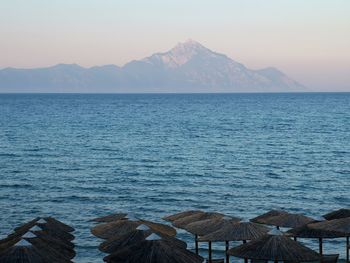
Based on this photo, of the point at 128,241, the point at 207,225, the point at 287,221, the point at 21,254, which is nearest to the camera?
the point at 21,254

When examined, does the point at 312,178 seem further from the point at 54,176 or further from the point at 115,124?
the point at 115,124

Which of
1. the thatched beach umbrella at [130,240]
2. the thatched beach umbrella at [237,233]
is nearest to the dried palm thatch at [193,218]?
the thatched beach umbrella at [237,233]

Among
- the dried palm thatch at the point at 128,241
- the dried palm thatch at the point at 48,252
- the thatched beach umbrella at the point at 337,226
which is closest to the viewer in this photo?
the dried palm thatch at the point at 48,252

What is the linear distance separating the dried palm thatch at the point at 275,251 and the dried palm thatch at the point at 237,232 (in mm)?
1988

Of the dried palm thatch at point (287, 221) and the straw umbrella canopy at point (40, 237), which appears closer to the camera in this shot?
the straw umbrella canopy at point (40, 237)

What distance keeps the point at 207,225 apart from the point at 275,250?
16.1 ft

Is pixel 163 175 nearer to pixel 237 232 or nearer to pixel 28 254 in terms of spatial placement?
pixel 237 232

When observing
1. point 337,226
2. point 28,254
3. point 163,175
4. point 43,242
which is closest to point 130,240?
point 43,242

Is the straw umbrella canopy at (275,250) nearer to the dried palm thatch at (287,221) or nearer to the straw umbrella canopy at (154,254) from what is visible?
the straw umbrella canopy at (154,254)

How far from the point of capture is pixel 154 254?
714 inches

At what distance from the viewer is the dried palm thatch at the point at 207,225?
22.7 m

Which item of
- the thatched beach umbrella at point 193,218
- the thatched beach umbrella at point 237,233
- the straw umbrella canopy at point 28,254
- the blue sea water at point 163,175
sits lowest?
the blue sea water at point 163,175

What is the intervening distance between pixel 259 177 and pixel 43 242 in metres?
31.7

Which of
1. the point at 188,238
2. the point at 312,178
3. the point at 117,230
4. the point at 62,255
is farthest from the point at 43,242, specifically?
the point at 312,178
